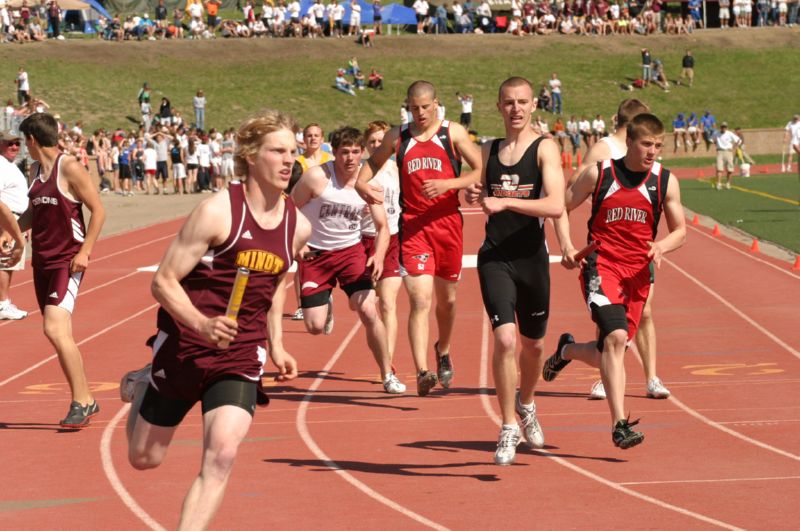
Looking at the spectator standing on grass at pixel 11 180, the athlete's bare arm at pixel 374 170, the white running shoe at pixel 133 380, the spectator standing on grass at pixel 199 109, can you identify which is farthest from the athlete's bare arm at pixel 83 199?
the spectator standing on grass at pixel 199 109

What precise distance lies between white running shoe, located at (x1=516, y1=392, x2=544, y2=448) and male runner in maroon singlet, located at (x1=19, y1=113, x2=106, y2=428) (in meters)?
2.92

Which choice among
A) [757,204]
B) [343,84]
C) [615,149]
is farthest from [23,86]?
[615,149]

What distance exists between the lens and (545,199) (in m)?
7.99

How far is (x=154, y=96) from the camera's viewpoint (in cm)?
5512

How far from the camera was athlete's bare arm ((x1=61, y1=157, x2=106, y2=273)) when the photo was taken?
9016mm

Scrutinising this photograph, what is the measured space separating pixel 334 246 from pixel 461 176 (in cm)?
158

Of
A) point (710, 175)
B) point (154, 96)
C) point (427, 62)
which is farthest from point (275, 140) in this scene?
point (427, 62)

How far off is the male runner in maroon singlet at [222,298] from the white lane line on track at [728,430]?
11.9 ft

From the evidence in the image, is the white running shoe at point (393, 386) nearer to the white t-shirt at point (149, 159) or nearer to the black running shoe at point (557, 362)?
the black running shoe at point (557, 362)

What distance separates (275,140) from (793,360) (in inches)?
288

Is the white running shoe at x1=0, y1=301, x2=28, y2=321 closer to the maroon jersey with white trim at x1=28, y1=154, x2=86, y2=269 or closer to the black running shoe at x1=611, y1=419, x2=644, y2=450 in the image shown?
the maroon jersey with white trim at x1=28, y1=154, x2=86, y2=269

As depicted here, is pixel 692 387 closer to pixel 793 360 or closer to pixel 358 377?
pixel 793 360

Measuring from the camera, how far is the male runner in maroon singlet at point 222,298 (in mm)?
5320

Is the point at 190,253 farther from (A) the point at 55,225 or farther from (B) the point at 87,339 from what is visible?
(B) the point at 87,339
